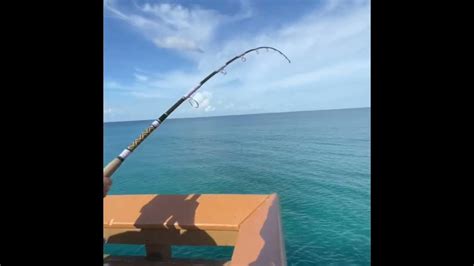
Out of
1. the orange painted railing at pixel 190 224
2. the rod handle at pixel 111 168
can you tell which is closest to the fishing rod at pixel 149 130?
the rod handle at pixel 111 168

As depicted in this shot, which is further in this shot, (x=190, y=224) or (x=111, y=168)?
(x=190, y=224)

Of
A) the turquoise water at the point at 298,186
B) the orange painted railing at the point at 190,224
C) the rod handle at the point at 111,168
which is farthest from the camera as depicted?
the turquoise water at the point at 298,186

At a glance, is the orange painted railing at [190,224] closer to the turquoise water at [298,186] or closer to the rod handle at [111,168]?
the turquoise water at [298,186]

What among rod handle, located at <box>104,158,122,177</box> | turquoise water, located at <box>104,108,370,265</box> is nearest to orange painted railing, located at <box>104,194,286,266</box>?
turquoise water, located at <box>104,108,370,265</box>

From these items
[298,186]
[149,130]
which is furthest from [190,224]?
[298,186]

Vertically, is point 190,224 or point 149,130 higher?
point 149,130

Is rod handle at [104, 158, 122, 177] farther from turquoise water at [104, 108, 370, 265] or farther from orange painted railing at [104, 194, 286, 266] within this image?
orange painted railing at [104, 194, 286, 266]

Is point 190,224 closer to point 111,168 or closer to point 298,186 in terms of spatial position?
point 111,168

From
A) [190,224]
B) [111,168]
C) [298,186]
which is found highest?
[111,168]

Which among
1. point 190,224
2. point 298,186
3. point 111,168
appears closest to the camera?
point 111,168
